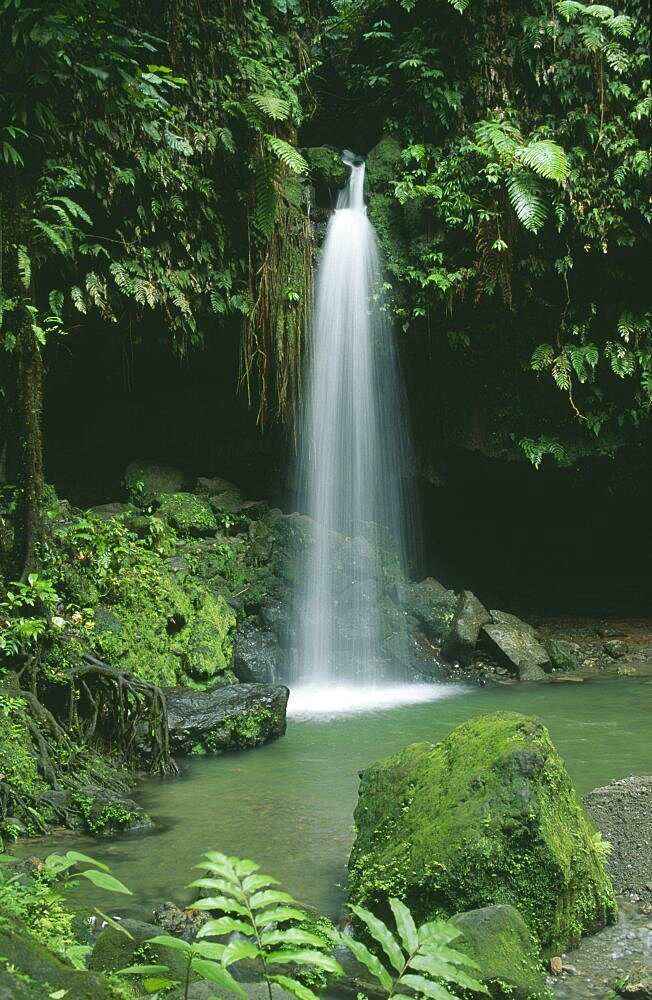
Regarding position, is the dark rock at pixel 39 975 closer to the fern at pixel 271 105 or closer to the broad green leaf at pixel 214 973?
the broad green leaf at pixel 214 973

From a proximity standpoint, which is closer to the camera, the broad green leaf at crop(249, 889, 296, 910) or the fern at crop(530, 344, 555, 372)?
the broad green leaf at crop(249, 889, 296, 910)

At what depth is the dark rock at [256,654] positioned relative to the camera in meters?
9.56

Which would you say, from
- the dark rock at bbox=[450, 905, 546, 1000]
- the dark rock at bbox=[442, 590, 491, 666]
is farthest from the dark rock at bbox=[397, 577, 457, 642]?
the dark rock at bbox=[450, 905, 546, 1000]

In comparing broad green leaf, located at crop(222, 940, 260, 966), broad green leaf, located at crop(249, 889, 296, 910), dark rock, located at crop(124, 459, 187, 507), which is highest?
dark rock, located at crop(124, 459, 187, 507)

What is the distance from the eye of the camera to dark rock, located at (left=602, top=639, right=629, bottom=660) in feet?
37.8

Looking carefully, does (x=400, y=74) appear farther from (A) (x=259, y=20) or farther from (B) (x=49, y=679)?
(B) (x=49, y=679)

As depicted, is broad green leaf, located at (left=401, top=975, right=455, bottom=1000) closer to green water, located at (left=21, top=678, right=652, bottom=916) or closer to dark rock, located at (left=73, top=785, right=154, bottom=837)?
green water, located at (left=21, top=678, right=652, bottom=916)

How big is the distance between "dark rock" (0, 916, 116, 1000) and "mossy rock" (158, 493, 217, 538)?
30.0 ft

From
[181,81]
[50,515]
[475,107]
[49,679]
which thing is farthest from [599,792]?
[475,107]

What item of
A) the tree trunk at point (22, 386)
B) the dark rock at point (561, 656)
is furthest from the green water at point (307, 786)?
the tree trunk at point (22, 386)

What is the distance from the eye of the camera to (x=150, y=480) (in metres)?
11.6

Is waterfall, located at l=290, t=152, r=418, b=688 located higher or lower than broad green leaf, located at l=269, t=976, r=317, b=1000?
higher

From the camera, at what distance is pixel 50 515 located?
827 cm

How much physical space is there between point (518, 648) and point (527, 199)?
5.67 meters
